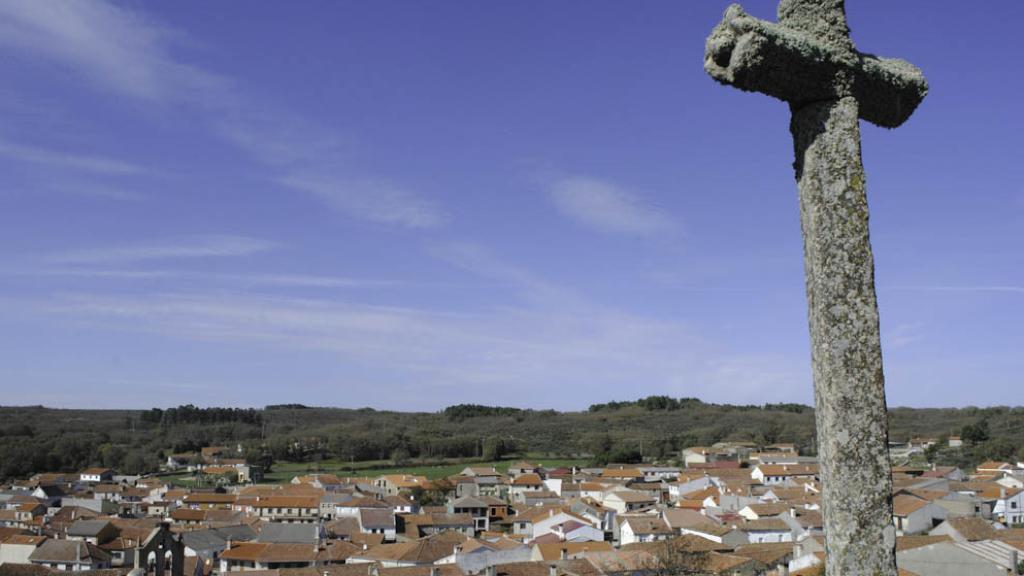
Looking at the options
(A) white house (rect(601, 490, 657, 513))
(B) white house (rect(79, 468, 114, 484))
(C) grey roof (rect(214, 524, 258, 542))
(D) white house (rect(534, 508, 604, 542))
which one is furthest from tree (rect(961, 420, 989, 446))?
(B) white house (rect(79, 468, 114, 484))

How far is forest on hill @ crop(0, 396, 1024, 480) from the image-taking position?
357 feet

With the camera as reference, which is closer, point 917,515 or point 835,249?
point 835,249

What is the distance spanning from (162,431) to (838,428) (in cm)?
16162

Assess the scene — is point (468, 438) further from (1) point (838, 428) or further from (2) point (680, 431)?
(1) point (838, 428)

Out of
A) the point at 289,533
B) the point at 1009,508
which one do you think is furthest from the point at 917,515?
the point at 289,533

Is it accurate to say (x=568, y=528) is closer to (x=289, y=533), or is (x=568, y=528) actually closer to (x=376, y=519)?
(x=376, y=519)

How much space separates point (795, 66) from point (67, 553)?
170ft

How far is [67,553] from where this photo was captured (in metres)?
46.4

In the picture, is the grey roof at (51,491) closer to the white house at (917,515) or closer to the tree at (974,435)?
the white house at (917,515)

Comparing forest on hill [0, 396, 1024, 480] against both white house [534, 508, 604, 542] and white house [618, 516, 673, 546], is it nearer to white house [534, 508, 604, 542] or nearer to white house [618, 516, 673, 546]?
white house [618, 516, 673, 546]

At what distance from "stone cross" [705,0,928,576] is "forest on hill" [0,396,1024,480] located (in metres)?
94.0

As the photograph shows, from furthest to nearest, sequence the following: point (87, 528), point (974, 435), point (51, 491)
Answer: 1. point (974, 435)
2. point (51, 491)
3. point (87, 528)

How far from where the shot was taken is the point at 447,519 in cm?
6012

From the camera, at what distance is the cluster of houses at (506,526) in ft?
114
